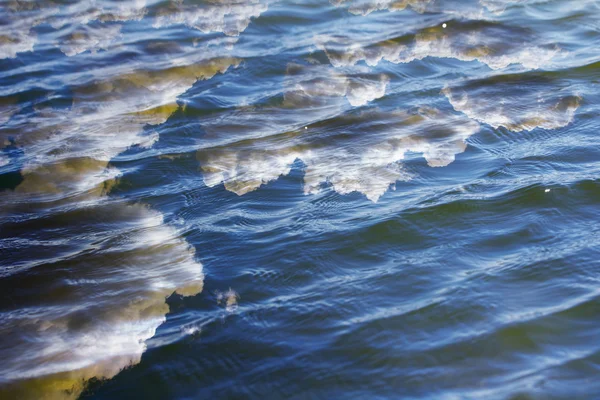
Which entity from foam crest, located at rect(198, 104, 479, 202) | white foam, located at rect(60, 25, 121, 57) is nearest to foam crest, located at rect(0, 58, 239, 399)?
foam crest, located at rect(198, 104, 479, 202)

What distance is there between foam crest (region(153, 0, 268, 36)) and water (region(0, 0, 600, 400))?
2.18 ft

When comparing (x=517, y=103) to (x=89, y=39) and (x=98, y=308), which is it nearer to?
(x=98, y=308)

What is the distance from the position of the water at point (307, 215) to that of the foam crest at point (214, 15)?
0.67 metres

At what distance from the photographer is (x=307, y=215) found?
12.4ft

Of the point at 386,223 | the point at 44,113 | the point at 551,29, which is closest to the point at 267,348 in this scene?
the point at 386,223

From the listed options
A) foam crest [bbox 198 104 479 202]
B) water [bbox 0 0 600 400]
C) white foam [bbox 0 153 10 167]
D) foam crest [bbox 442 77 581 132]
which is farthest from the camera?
foam crest [bbox 442 77 581 132]

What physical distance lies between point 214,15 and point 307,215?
173 inches

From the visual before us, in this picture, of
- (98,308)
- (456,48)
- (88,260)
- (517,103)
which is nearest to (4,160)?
(88,260)

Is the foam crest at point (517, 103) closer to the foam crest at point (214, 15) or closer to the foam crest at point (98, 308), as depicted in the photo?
the foam crest at point (98, 308)

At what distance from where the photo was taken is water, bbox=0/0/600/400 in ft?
9.07

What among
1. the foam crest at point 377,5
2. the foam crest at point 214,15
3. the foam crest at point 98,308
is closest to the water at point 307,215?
the foam crest at point 98,308

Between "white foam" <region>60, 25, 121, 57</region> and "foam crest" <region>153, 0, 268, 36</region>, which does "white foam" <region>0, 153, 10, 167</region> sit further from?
"foam crest" <region>153, 0, 268, 36</region>

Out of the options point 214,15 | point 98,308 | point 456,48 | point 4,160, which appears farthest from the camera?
point 214,15

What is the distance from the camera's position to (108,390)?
2.70m
